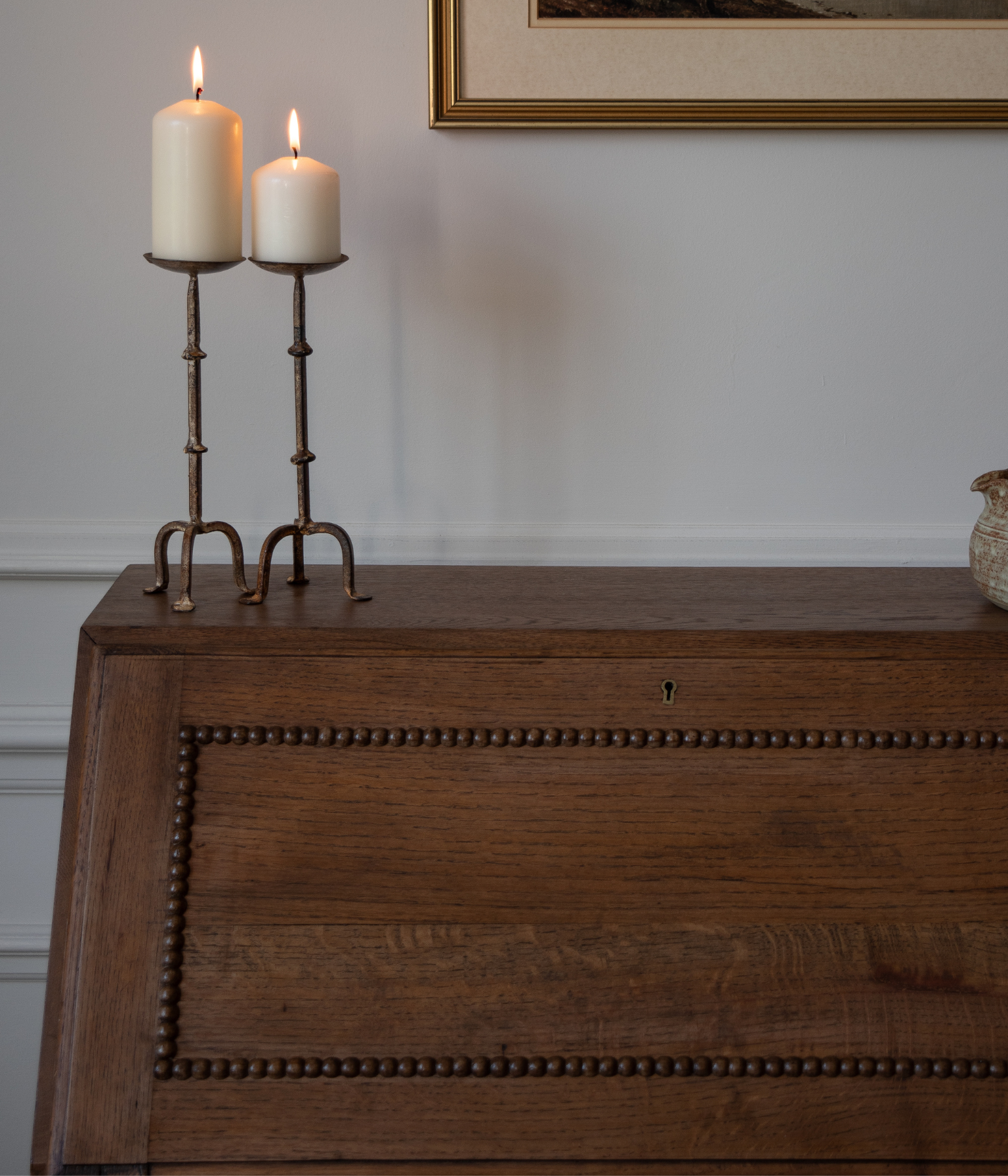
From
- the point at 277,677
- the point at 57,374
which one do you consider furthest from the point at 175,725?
the point at 57,374

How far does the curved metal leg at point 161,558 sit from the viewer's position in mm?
902

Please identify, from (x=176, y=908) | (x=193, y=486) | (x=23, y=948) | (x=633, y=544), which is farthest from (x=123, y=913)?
(x=633, y=544)

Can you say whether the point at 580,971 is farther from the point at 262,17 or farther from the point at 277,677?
the point at 262,17

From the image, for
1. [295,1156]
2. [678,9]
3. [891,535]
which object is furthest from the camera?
[891,535]

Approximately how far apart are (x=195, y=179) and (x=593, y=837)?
0.63 meters

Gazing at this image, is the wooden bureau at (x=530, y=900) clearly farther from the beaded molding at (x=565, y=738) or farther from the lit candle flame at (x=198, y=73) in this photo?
the lit candle flame at (x=198, y=73)

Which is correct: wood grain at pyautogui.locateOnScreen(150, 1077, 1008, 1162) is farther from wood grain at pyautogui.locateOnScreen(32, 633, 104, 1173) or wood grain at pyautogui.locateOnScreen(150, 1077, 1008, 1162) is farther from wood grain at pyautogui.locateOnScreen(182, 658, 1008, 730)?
wood grain at pyautogui.locateOnScreen(182, 658, 1008, 730)

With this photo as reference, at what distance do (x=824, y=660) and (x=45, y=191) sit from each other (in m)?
0.96

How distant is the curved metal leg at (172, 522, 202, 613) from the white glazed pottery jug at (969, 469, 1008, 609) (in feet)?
2.32

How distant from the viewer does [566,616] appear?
0.86 metres

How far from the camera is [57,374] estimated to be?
3.68ft

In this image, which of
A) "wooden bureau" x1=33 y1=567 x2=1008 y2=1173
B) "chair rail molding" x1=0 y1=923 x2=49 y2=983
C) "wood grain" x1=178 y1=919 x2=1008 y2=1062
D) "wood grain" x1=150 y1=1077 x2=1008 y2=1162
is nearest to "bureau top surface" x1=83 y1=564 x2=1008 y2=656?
"wooden bureau" x1=33 y1=567 x2=1008 y2=1173

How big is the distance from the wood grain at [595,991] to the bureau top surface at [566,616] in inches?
8.8

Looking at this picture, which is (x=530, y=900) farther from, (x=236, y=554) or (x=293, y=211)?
(x=293, y=211)
